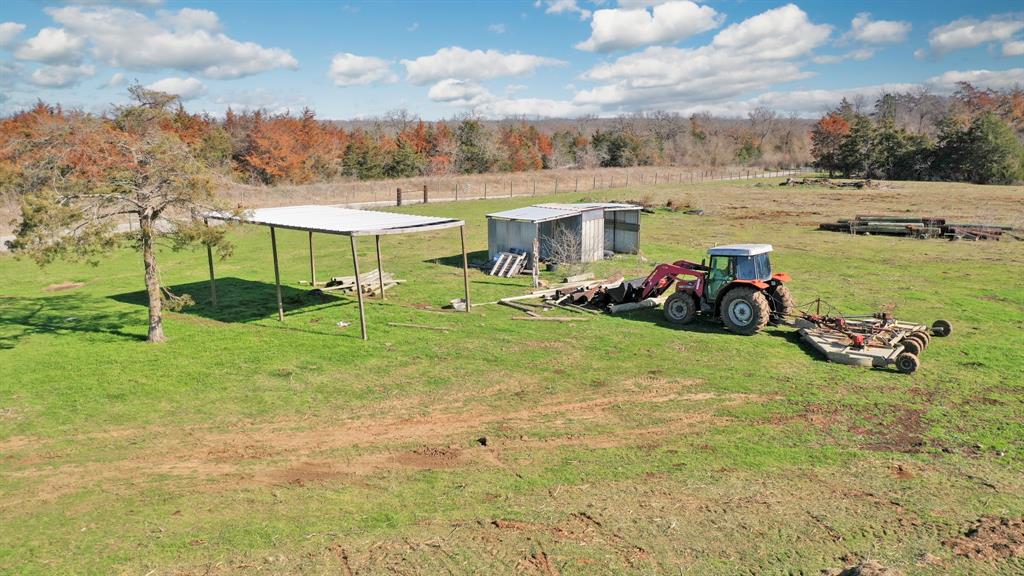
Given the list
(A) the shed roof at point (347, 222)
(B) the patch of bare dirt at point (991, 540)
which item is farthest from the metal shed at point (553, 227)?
(B) the patch of bare dirt at point (991, 540)

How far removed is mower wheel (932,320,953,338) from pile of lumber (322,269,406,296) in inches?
612

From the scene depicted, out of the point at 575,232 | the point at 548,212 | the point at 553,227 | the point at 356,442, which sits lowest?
the point at 356,442

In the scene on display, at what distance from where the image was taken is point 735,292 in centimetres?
1616

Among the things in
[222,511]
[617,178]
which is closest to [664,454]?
[222,511]

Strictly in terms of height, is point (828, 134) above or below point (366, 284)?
above

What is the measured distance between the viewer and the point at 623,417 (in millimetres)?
11594

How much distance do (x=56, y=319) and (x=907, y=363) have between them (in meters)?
21.7

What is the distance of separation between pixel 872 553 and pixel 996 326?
1273 centimetres

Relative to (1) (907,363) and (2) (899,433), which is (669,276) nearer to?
(1) (907,363)

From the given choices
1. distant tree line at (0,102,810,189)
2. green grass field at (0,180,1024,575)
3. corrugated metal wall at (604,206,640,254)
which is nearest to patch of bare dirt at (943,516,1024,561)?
green grass field at (0,180,1024,575)

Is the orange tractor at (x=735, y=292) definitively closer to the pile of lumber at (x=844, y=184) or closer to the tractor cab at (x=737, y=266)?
the tractor cab at (x=737, y=266)

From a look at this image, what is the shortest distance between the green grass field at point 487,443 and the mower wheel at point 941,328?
15.8 inches

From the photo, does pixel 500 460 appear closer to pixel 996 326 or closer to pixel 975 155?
pixel 996 326

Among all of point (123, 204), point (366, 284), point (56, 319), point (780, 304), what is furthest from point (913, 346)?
point (56, 319)
